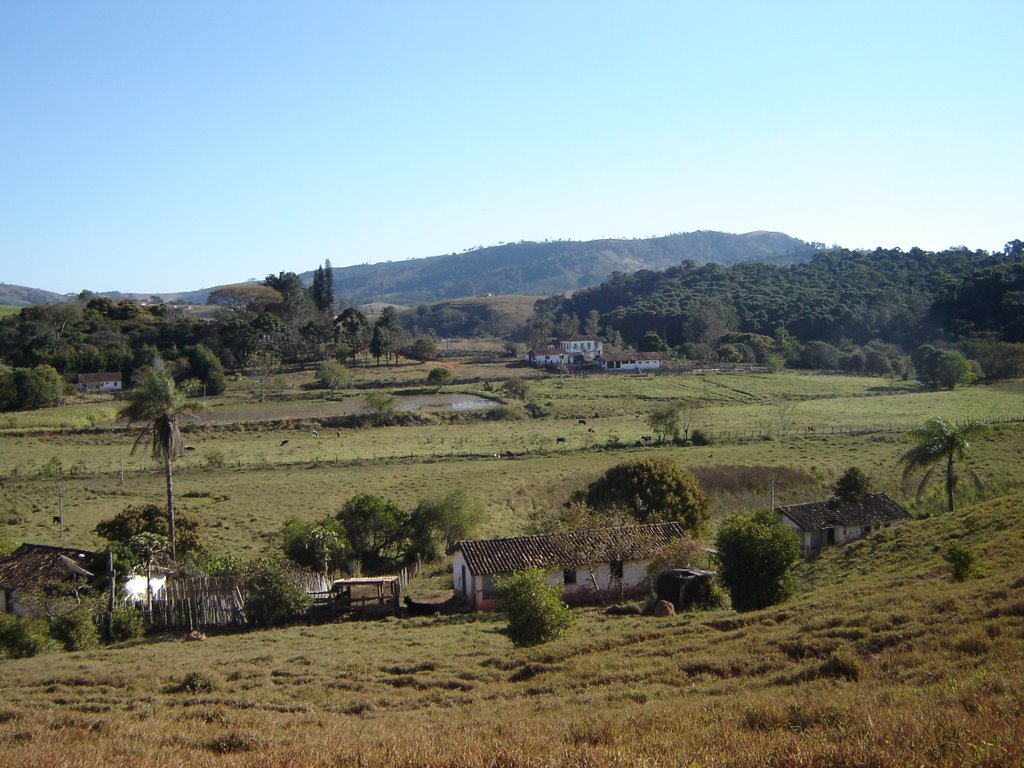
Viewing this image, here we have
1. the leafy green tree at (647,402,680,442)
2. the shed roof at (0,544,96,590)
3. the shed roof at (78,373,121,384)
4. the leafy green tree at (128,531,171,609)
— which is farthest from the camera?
the shed roof at (78,373,121,384)

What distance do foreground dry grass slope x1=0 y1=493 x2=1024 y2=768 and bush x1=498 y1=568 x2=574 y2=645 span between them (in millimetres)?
546

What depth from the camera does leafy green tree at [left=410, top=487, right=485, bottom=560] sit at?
32062 mm

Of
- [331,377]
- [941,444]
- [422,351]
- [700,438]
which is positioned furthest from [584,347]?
[941,444]

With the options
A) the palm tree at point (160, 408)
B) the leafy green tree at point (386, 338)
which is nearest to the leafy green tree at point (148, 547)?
the palm tree at point (160, 408)

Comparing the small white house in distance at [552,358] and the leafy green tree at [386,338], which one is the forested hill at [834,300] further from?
the leafy green tree at [386,338]

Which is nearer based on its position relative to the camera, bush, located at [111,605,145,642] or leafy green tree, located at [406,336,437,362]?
bush, located at [111,605,145,642]

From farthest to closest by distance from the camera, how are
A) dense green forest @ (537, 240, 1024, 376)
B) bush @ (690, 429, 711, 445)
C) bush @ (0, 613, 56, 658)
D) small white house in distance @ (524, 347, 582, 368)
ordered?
small white house in distance @ (524, 347, 582, 368), dense green forest @ (537, 240, 1024, 376), bush @ (690, 429, 711, 445), bush @ (0, 613, 56, 658)

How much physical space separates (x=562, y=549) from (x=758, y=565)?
734 centimetres

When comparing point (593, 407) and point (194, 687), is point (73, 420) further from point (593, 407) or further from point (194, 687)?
point (194, 687)

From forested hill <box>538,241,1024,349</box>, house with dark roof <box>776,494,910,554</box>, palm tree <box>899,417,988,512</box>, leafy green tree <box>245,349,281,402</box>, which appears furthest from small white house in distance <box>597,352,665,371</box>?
house with dark roof <box>776,494,910,554</box>

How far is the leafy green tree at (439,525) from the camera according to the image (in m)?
32.1

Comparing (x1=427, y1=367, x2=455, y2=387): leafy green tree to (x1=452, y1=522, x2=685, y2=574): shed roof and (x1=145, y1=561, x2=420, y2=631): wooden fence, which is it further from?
(x1=145, y1=561, x2=420, y2=631): wooden fence

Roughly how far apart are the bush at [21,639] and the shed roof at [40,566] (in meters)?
2.95

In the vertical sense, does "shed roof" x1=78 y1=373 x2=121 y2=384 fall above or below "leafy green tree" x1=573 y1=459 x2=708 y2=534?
above
